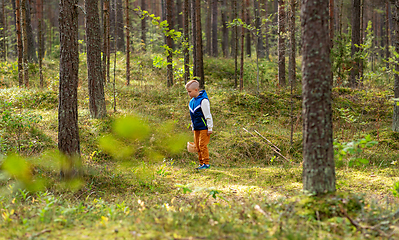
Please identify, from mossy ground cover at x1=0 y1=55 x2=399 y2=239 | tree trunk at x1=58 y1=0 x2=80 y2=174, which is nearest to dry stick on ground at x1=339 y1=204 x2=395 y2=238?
mossy ground cover at x1=0 y1=55 x2=399 y2=239

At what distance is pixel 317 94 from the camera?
3.11m

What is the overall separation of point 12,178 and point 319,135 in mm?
5560

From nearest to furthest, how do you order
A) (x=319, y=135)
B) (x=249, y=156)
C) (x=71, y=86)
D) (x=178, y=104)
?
1. (x=319, y=135)
2. (x=71, y=86)
3. (x=249, y=156)
4. (x=178, y=104)

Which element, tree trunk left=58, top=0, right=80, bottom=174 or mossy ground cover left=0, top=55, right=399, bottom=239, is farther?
tree trunk left=58, top=0, right=80, bottom=174

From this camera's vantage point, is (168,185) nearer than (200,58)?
Yes

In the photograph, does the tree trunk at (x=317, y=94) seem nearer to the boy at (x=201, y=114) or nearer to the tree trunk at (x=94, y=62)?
the boy at (x=201, y=114)

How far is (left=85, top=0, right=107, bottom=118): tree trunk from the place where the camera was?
830 centimetres

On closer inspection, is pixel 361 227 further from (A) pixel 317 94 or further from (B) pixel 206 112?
(B) pixel 206 112

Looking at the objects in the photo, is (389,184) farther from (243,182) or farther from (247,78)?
(247,78)

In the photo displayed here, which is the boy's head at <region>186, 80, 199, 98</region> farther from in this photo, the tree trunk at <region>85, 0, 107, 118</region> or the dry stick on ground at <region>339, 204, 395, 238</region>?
the dry stick on ground at <region>339, 204, 395, 238</region>

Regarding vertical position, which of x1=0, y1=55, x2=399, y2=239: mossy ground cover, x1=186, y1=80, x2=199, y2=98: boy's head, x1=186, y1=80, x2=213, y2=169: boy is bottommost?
x1=0, y1=55, x2=399, y2=239: mossy ground cover

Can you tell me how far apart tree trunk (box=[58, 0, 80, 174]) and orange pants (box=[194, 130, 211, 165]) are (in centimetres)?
288

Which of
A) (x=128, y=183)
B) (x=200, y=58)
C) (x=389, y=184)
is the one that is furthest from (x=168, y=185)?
(x=200, y=58)

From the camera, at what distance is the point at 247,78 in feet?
57.6
